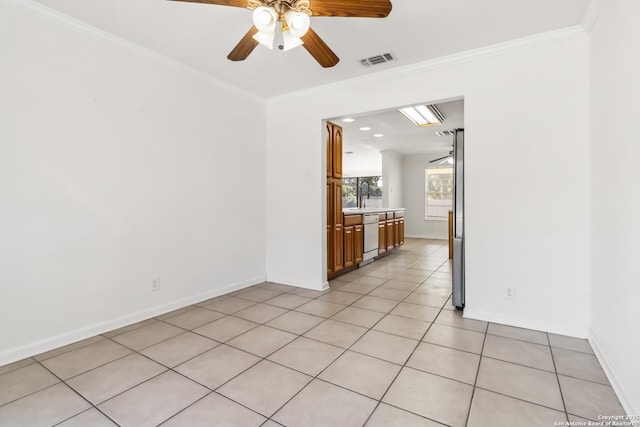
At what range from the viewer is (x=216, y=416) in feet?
4.99

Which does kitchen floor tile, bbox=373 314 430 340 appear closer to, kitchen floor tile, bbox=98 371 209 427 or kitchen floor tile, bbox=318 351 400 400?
kitchen floor tile, bbox=318 351 400 400

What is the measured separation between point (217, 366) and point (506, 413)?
5.53ft

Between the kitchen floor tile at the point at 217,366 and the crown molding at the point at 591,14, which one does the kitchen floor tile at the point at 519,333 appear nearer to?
the kitchen floor tile at the point at 217,366

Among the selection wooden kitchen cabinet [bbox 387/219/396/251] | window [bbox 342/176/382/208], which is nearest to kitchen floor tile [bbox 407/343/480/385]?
wooden kitchen cabinet [bbox 387/219/396/251]

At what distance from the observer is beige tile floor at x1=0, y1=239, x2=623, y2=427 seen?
1527 mm

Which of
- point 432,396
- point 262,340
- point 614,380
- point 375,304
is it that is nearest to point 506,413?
point 432,396

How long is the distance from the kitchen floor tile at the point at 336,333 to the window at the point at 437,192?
717 centimetres

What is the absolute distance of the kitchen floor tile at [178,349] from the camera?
2.09m

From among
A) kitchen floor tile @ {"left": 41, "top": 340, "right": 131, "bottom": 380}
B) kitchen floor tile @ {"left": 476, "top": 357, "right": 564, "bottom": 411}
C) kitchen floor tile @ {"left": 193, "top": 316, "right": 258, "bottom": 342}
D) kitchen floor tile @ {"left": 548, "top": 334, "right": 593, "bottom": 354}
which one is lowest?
kitchen floor tile @ {"left": 548, "top": 334, "right": 593, "bottom": 354}

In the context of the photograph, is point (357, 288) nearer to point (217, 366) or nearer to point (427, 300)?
point (427, 300)

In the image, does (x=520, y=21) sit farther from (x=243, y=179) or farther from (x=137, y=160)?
(x=137, y=160)

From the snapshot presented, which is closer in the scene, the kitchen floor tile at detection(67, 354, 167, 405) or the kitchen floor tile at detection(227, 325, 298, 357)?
the kitchen floor tile at detection(67, 354, 167, 405)

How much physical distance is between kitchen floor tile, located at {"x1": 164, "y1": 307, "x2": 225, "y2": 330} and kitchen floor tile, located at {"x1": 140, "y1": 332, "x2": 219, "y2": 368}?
0.71 feet

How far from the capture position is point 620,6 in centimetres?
171
